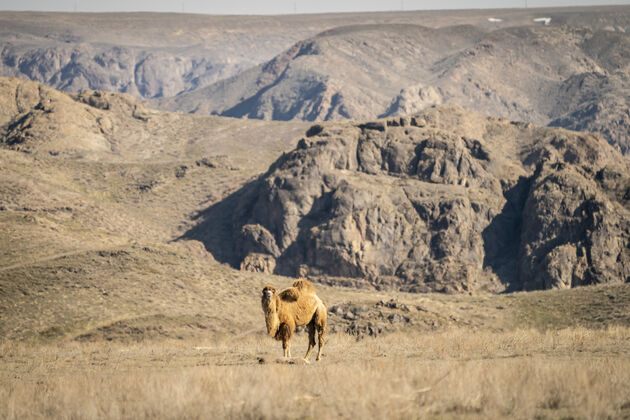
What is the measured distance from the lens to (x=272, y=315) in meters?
16.9

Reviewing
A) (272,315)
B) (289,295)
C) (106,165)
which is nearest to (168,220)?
(106,165)

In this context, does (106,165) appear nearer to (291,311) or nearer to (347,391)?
(291,311)

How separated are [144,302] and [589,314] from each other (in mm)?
25130

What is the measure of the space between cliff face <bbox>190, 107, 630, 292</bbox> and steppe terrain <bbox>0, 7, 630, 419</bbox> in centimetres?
Answer: 25

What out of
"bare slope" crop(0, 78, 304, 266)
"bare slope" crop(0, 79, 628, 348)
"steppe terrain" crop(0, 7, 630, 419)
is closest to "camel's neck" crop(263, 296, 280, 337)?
"steppe terrain" crop(0, 7, 630, 419)

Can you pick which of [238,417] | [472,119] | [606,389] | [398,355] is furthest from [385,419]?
[472,119]

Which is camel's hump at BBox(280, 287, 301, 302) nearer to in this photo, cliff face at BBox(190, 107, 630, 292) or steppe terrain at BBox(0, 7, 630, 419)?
steppe terrain at BBox(0, 7, 630, 419)

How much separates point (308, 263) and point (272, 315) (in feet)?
231

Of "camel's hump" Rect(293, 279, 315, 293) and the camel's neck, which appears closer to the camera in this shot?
the camel's neck

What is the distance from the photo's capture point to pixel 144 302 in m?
45.0

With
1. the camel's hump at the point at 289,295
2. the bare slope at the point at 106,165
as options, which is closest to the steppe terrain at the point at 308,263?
the bare slope at the point at 106,165

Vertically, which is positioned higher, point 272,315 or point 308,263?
point 272,315

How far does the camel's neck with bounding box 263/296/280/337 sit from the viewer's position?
55.3 feet

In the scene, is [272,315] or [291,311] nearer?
[272,315]
